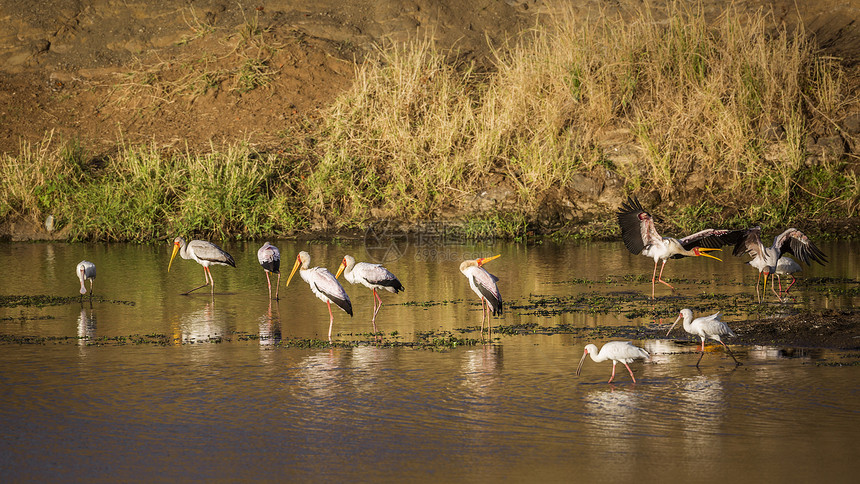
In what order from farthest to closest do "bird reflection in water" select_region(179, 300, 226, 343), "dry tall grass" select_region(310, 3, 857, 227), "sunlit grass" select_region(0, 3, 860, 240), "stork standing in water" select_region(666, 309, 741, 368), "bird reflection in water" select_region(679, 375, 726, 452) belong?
"dry tall grass" select_region(310, 3, 857, 227) → "sunlit grass" select_region(0, 3, 860, 240) → "bird reflection in water" select_region(179, 300, 226, 343) → "stork standing in water" select_region(666, 309, 741, 368) → "bird reflection in water" select_region(679, 375, 726, 452)

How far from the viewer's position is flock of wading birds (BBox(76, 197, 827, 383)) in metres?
8.48

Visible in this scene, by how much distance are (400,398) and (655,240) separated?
630 cm

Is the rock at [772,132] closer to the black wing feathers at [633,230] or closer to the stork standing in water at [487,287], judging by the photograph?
the black wing feathers at [633,230]

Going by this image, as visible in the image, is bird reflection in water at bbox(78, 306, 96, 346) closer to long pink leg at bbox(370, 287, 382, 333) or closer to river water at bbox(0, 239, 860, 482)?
river water at bbox(0, 239, 860, 482)

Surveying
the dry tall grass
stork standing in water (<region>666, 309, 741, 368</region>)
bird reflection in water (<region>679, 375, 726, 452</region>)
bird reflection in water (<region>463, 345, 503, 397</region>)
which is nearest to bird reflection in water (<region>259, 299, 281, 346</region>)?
bird reflection in water (<region>463, 345, 503, 397</region>)

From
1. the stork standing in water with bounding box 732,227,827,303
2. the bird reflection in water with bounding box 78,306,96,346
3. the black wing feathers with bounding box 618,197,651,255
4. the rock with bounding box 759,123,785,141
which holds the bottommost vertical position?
the bird reflection in water with bounding box 78,306,96,346

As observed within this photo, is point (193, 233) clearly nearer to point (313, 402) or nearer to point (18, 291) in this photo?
point (18, 291)

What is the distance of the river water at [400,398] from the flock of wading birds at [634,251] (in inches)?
10.2

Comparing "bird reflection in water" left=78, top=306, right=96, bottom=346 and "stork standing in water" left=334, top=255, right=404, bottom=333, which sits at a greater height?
"stork standing in water" left=334, top=255, right=404, bottom=333

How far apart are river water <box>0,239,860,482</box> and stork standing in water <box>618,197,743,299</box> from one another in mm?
687

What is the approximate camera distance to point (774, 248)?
38.5 feet

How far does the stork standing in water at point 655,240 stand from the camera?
12945 millimetres

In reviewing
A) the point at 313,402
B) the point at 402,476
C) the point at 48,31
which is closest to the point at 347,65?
the point at 48,31

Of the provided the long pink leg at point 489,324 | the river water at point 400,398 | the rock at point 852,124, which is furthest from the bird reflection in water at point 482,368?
Result: the rock at point 852,124
